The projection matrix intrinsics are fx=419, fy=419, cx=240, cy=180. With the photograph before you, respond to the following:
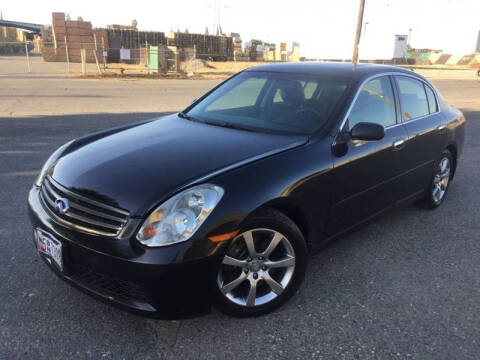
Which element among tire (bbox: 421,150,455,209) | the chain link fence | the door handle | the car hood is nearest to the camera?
the car hood

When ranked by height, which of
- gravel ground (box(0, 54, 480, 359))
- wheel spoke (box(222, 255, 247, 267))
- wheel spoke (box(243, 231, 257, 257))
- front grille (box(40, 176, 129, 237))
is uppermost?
front grille (box(40, 176, 129, 237))

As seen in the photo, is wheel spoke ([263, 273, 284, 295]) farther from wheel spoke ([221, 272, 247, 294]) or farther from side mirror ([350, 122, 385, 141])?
side mirror ([350, 122, 385, 141])

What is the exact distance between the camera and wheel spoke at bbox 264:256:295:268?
2.70m

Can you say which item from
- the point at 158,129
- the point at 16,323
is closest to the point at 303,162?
the point at 158,129

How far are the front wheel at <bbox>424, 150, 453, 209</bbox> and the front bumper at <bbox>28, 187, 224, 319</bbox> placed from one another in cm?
316

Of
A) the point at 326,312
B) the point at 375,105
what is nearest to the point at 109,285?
the point at 326,312

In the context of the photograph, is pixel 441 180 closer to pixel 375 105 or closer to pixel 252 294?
pixel 375 105

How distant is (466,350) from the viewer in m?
2.49

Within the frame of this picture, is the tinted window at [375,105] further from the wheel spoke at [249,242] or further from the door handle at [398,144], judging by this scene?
the wheel spoke at [249,242]

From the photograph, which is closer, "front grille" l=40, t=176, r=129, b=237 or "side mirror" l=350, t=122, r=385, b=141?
"front grille" l=40, t=176, r=129, b=237

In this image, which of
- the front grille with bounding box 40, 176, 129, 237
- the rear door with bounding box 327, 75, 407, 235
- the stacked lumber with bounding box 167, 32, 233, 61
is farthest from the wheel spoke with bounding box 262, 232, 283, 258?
the stacked lumber with bounding box 167, 32, 233, 61

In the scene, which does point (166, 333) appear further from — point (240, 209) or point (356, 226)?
point (356, 226)

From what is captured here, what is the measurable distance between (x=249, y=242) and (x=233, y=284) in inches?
10.8

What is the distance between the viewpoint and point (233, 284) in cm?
256
